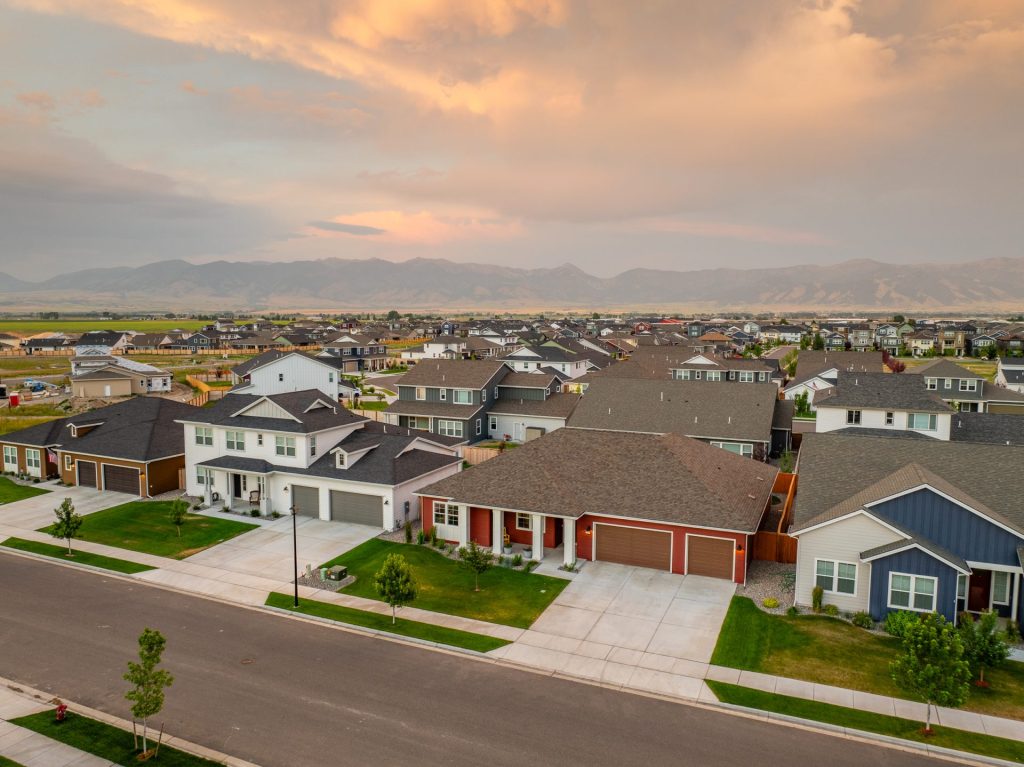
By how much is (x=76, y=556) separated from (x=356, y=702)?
70.9 ft

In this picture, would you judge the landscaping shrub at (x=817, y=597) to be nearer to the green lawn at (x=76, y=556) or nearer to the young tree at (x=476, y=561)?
the young tree at (x=476, y=561)

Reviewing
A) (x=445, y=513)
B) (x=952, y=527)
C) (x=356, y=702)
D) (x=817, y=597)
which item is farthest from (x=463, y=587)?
(x=952, y=527)

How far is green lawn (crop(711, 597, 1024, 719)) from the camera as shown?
66.7 feet

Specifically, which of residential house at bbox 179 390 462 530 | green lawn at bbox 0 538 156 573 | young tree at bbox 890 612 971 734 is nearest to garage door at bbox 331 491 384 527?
residential house at bbox 179 390 462 530

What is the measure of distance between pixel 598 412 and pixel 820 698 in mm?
36679

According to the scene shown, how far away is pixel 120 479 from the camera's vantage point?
44.3m

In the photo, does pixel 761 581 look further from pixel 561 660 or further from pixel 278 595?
pixel 278 595

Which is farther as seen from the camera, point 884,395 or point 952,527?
point 884,395

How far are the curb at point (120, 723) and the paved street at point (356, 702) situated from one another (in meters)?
0.27

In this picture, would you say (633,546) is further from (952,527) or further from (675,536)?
(952,527)

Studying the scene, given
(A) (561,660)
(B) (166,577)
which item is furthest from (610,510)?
(B) (166,577)

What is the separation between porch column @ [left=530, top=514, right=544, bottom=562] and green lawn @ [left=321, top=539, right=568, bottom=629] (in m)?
1.76

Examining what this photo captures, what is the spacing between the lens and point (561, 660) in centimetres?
2256

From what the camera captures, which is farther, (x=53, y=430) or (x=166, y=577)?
(x=53, y=430)
